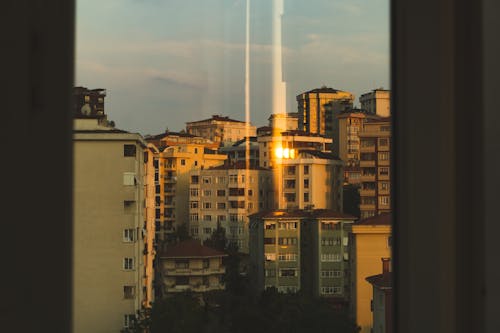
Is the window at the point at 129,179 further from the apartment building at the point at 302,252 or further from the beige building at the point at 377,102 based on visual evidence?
the beige building at the point at 377,102

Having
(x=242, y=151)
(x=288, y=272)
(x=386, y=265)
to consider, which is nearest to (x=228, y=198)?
(x=242, y=151)

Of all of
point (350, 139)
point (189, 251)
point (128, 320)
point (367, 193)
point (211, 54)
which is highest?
point (211, 54)

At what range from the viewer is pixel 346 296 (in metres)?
1.02

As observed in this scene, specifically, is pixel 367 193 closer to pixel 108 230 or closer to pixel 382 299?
pixel 382 299

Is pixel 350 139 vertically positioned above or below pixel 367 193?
above

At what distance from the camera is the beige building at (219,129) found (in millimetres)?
963

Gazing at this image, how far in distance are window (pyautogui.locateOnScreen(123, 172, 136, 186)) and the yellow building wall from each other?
1.39 feet

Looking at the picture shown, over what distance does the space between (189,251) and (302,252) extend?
0.23 meters

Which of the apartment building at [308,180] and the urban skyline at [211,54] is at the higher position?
the urban skyline at [211,54]

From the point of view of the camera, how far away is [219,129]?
966 mm

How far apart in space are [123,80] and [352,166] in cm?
45

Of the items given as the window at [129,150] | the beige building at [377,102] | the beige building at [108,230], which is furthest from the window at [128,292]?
the beige building at [377,102]

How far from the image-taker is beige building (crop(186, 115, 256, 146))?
3.16 feet

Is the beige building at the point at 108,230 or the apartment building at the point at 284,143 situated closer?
the beige building at the point at 108,230
